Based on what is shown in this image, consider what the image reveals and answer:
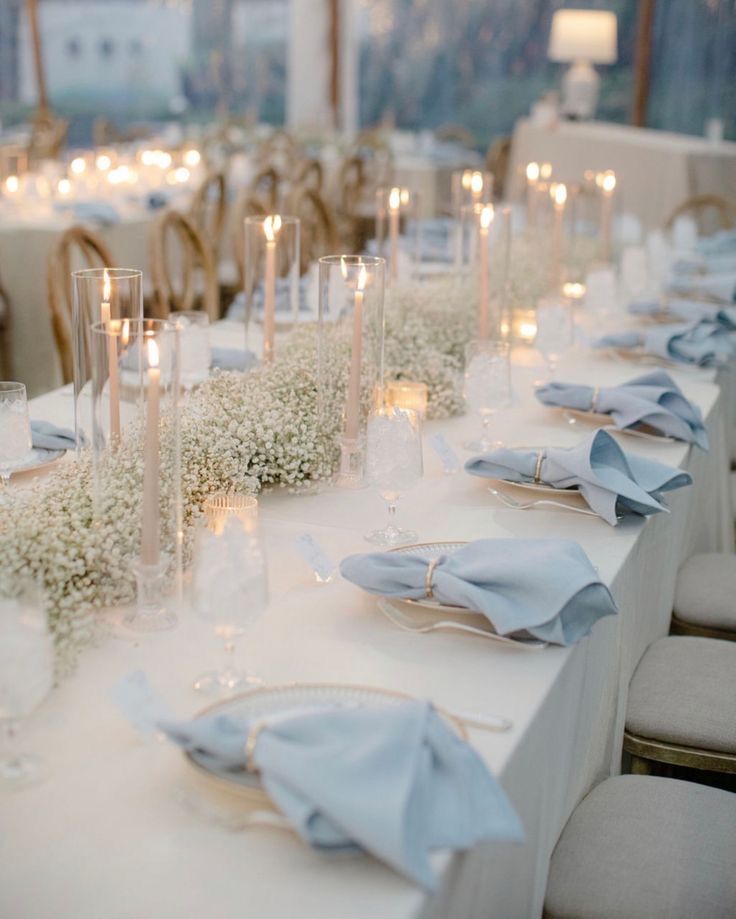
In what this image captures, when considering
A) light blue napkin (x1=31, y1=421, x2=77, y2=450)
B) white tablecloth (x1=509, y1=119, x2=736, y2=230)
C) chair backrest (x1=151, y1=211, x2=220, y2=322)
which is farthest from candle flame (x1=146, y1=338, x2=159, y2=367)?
white tablecloth (x1=509, y1=119, x2=736, y2=230)

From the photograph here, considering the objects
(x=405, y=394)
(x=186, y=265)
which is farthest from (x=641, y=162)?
(x=405, y=394)

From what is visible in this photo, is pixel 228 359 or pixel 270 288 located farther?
pixel 228 359

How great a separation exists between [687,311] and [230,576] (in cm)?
254

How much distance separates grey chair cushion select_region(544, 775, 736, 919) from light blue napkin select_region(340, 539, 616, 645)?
310 millimetres

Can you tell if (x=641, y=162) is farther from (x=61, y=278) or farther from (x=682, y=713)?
(x=682, y=713)

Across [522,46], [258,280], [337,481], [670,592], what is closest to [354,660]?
[337,481]

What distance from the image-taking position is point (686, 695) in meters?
2.03

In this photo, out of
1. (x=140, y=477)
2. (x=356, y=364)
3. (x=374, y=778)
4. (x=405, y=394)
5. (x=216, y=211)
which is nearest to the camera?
(x=374, y=778)

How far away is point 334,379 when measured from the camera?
6.86 feet

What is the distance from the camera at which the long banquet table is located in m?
1.05

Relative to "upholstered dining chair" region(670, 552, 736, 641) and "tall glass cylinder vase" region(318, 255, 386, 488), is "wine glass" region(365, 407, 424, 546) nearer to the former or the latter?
"tall glass cylinder vase" region(318, 255, 386, 488)

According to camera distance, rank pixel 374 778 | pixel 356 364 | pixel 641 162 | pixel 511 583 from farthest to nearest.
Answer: pixel 641 162
pixel 356 364
pixel 511 583
pixel 374 778

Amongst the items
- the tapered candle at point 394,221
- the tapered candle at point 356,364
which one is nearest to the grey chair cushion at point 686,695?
the tapered candle at point 356,364

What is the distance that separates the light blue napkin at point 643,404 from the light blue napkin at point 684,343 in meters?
0.54
